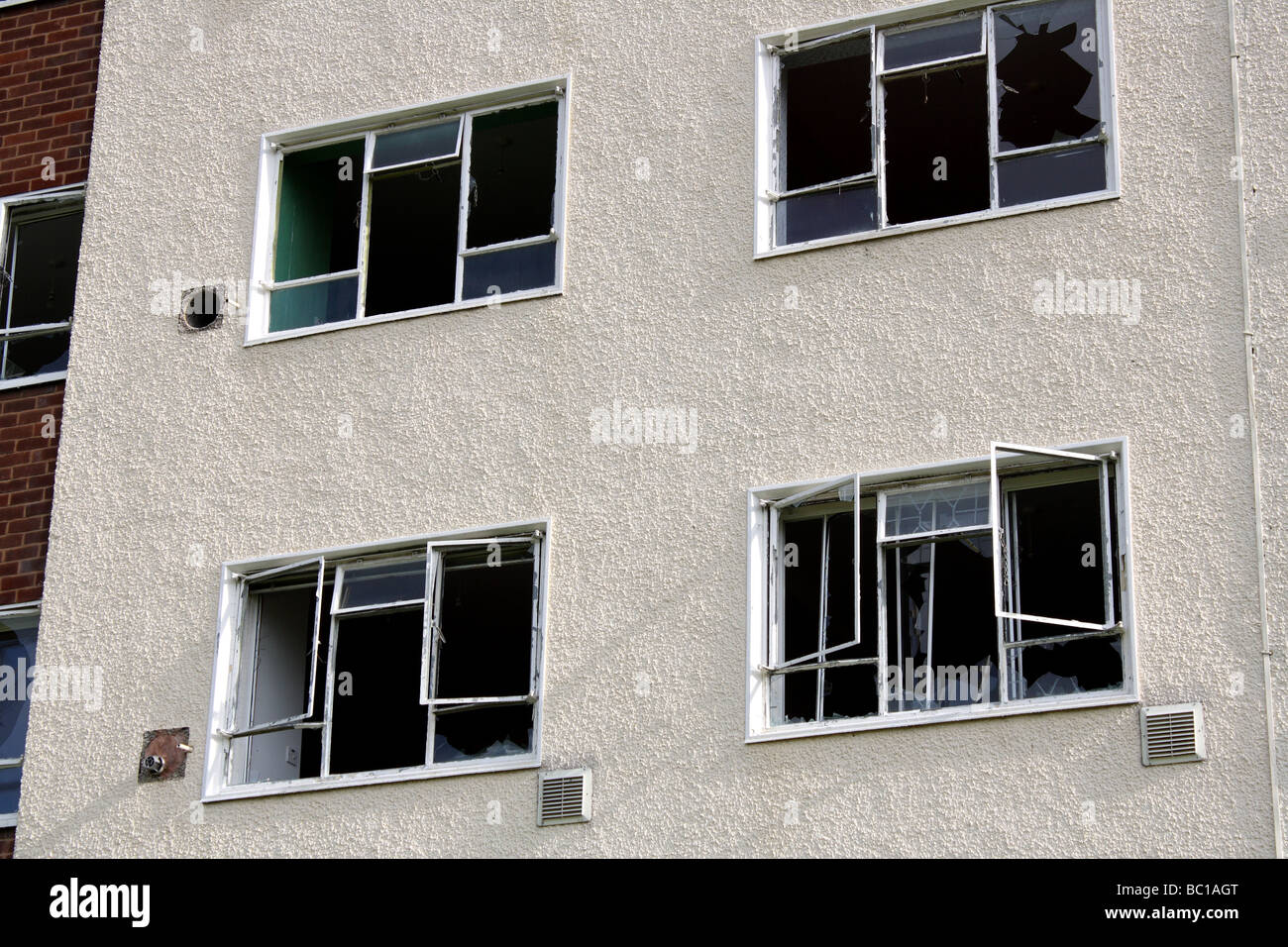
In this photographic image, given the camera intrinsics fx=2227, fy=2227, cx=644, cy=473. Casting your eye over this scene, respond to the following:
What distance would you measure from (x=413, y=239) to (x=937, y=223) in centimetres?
355

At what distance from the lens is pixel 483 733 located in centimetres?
1259

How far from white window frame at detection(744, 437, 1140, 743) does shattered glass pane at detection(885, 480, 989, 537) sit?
44 mm

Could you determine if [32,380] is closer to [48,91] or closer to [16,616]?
[16,616]

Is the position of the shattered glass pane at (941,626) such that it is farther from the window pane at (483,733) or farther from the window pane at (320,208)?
the window pane at (320,208)

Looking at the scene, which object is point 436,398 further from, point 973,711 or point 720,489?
point 973,711

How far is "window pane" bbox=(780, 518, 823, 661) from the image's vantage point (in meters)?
12.1

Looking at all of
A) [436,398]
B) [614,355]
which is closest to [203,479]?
[436,398]

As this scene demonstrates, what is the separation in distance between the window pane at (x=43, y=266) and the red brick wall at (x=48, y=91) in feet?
0.91

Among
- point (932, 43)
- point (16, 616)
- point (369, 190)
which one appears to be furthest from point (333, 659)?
point (932, 43)

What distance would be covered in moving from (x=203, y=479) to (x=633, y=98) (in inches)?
139

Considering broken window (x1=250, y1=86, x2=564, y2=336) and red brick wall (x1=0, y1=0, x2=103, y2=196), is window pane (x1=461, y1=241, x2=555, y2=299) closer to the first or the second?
broken window (x1=250, y1=86, x2=564, y2=336)

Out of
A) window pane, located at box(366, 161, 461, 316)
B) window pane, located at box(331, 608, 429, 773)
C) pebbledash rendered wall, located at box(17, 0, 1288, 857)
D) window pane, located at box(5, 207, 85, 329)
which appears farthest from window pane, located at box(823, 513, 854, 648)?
window pane, located at box(5, 207, 85, 329)

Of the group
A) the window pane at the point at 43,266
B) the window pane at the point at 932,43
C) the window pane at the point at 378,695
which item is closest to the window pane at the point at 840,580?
the window pane at the point at 378,695

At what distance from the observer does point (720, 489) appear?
40.8 feet
